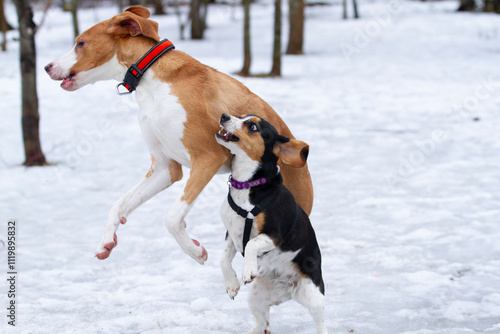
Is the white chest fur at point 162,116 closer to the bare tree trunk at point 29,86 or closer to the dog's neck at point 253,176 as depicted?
the dog's neck at point 253,176

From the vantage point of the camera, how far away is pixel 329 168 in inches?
345

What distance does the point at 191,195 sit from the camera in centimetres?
344

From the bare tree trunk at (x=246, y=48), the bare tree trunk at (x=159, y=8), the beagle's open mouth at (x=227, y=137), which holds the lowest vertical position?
the bare tree trunk at (x=159, y=8)

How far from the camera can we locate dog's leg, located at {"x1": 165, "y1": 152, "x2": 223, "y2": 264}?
11.1 ft

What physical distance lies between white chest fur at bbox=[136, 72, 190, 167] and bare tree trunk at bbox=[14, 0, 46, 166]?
17.9ft

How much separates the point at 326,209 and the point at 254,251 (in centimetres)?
402

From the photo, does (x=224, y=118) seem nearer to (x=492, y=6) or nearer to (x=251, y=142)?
(x=251, y=142)

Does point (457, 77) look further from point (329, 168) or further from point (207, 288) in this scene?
point (207, 288)

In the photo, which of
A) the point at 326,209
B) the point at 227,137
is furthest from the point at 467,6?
the point at 227,137

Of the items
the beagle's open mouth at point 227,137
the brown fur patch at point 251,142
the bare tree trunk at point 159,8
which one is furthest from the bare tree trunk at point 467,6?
the beagle's open mouth at point 227,137

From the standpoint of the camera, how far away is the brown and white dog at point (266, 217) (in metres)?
3.38

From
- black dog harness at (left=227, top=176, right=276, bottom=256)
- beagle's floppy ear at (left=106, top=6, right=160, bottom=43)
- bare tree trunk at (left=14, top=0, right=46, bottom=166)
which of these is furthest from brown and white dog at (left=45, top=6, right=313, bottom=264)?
bare tree trunk at (left=14, top=0, right=46, bottom=166)

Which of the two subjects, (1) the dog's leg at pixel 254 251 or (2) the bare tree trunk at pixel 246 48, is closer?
(1) the dog's leg at pixel 254 251

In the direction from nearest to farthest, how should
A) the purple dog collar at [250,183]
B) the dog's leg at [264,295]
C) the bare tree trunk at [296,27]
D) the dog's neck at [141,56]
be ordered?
the purple dog collar at [250,183], the dog's neck at [141,56], the dog's leg at [264,295], the bare tree trunk at [296,27]
